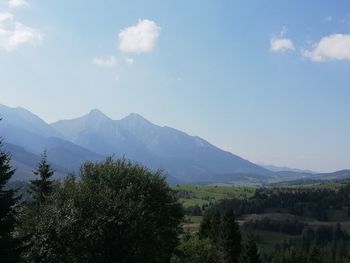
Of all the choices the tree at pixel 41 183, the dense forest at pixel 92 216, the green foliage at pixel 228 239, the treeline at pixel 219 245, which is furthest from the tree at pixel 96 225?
the green foliage at pixel 228 239

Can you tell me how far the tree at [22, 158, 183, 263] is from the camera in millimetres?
42969

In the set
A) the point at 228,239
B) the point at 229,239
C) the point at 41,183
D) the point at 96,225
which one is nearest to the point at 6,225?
the point at 96,225

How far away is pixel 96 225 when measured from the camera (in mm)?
45000

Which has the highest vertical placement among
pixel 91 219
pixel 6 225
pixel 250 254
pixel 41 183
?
pixel 41 183

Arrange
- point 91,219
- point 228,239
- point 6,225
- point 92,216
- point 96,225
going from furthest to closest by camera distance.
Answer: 1. point 228,239
2. point 92,216
3. point 91,219
4. point 96,225
5. point 6,225

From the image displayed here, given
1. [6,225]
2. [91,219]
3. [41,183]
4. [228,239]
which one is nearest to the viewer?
[6,225]

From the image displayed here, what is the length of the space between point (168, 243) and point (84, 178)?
1278 centimetres

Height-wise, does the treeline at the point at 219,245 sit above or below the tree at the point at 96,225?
below

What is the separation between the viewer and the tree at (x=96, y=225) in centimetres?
4297

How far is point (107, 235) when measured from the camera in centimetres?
4553

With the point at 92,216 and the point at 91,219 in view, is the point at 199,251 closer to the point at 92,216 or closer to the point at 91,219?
the point at 92,216

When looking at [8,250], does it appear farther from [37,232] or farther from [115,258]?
[115,258]

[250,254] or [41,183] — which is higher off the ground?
[41,183]

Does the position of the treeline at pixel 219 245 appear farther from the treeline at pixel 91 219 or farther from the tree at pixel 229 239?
the treeline at pixel 91 219
